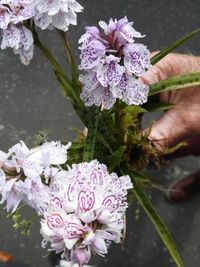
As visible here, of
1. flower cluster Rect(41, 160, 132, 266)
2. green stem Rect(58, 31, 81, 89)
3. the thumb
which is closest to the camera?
flower cluster Rect(41, 160, 132, 266)

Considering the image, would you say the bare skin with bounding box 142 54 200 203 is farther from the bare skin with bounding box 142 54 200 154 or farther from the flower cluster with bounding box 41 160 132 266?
the flower cluster with bounding box 41 160 132 266

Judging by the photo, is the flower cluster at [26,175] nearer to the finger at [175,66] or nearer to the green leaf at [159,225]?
the green leaf at [159,225]

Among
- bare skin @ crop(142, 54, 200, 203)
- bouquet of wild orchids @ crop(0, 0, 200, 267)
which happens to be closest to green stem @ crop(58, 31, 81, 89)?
bouquet of wild orchids @ crop(0, 0, 200, 267)

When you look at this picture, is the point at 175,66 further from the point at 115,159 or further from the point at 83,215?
the point at 83,215

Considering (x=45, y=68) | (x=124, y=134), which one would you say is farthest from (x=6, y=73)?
(x=124, y=134)

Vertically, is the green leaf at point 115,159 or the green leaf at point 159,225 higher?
the green leaf at point 115,159

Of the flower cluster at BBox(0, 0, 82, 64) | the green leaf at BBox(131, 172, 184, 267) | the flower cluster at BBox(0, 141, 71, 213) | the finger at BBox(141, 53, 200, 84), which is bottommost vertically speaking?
the green leaf at BBox(131, 172, 184, 267)

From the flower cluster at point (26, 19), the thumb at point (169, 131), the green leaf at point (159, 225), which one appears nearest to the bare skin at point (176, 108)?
the thumb at point (169, 131)
